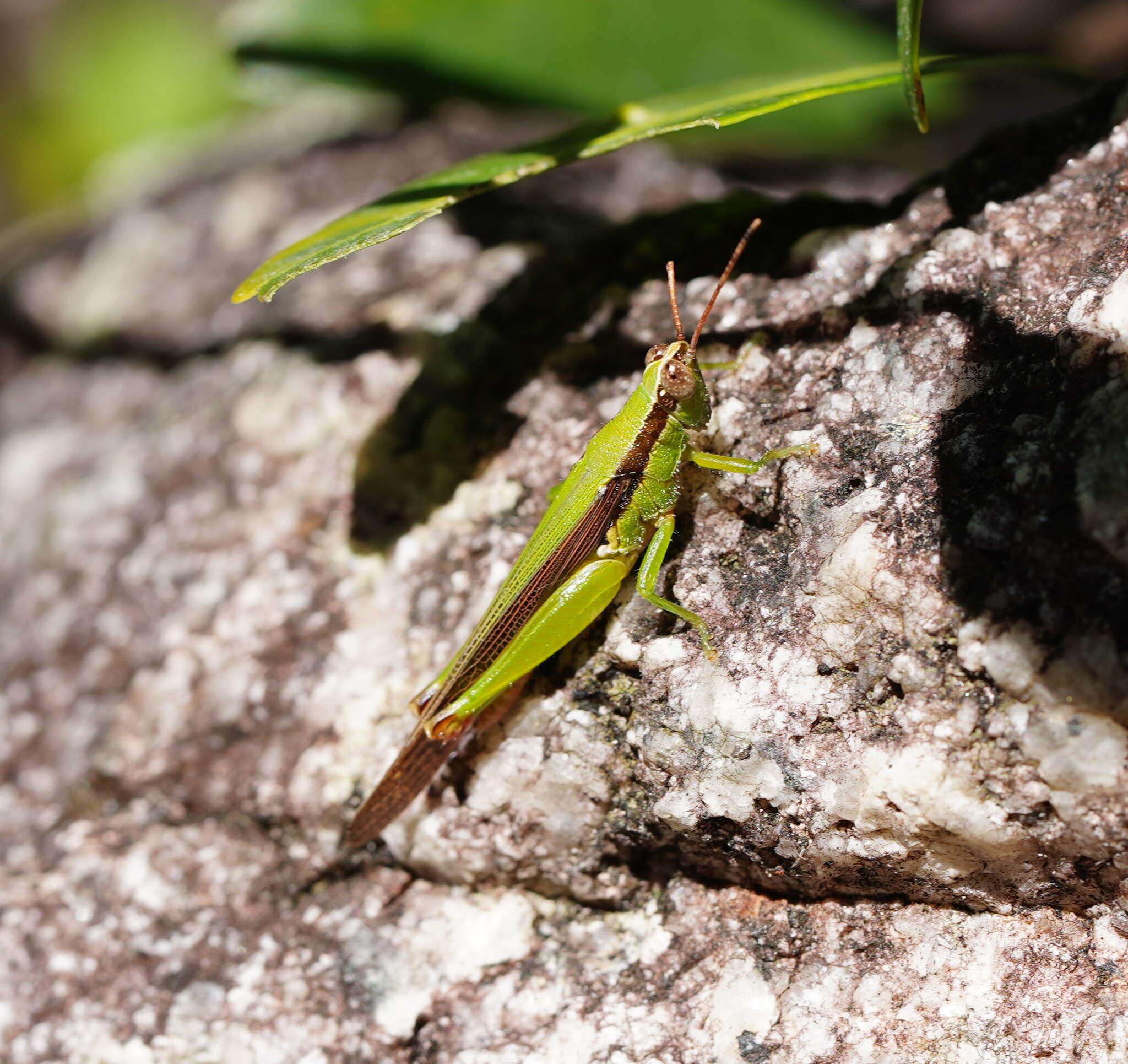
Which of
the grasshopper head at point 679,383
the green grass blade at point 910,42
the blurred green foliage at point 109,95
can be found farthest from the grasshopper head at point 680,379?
the blurred green foliage at point 109,95

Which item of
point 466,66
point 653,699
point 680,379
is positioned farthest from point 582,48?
point 653,699

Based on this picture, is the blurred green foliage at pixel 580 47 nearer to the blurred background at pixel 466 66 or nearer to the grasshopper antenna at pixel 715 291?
the blurred background at pixel 466 66

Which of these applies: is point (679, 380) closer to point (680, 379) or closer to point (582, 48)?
point (680, 379)

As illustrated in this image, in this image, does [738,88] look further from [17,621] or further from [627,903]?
[17,621]

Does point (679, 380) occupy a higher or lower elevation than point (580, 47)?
lower

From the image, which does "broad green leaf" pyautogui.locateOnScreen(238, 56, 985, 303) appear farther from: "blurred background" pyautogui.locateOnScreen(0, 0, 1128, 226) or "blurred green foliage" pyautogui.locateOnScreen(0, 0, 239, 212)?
"blurred green foliage" pyautogui.locateOnScreen(0, 0, 239, 212)

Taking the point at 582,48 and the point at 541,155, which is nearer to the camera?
the point at 541,155
